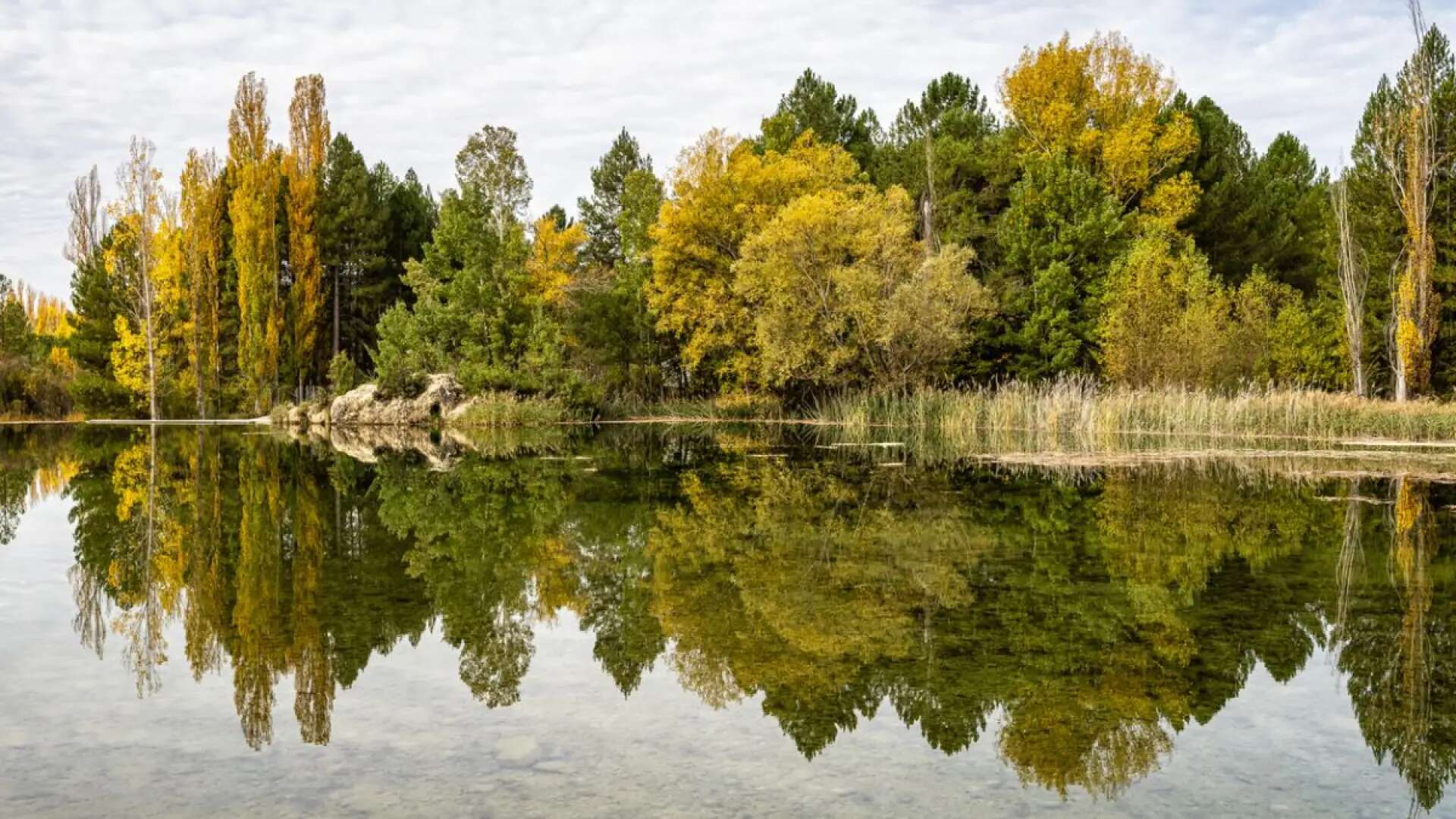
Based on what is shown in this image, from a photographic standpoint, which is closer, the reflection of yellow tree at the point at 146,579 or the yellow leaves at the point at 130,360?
the reflection of yellow tree at the point at 146,579

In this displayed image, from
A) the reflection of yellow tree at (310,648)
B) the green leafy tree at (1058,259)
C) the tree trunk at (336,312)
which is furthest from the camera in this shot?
the tree trunk at (336,312)

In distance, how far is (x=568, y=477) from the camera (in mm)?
16812

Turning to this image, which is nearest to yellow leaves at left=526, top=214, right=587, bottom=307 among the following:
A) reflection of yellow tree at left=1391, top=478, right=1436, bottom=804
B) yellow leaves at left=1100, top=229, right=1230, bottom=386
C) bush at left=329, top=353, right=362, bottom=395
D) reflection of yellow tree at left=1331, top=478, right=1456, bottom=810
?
bush at left=329, top=353, right=362, bottom=395

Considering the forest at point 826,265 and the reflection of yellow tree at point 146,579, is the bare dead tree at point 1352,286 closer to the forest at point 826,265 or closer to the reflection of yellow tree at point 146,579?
the forest at point 826,265

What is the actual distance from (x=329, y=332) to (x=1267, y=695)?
48.5 meters

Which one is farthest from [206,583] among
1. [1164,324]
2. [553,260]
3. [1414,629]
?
[553,260]

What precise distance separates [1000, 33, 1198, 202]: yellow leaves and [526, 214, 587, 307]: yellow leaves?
18.9 m

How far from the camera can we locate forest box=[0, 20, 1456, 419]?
104 feet

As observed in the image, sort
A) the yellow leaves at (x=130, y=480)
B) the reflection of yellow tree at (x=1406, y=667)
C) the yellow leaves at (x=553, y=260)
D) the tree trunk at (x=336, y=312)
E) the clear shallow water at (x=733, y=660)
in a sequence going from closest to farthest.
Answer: the clear shallow water at (x=733, y=660)
the reflection of yellow tree at (x=1406, y=667)
the yellow leaves at (x=130, y=480)
the yellow leaves at (x=553, y=260)
the tree trunk at (x=336, y=312)

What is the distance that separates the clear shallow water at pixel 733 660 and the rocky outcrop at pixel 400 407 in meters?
24.0

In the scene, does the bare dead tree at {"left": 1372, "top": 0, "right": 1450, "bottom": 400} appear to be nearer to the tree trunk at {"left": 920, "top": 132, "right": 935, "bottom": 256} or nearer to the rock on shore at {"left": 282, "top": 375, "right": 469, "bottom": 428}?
the tree trunk at {"left": 920, "top": 132, "right": 935, "bottom": 256}

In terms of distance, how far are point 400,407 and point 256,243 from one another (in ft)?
36.4

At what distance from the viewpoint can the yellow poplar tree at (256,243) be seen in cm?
4133

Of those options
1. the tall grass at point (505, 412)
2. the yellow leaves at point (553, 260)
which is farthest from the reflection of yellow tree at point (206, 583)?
the yellow leaves at point (553, 260)
